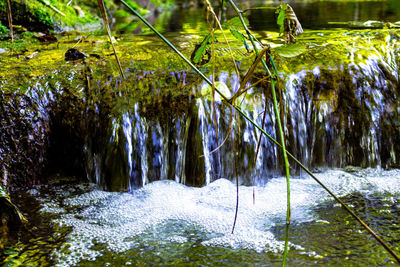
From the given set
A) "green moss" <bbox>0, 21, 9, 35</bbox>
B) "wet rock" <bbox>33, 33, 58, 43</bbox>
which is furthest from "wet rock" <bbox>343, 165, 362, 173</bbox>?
"green moss" <bbox>0, 21, 9, 35</bbox>

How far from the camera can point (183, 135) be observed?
3246mm

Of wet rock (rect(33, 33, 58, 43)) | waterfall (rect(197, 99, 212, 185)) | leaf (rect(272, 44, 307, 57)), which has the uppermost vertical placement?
wet rock (rect(33, 33, 58, 43))

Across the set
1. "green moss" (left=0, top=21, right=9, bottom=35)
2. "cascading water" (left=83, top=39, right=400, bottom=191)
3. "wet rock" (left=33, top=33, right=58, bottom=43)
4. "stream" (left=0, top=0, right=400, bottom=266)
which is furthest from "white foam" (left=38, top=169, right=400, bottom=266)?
"green moss" (left=0, top=21, right=9, bottom=35)

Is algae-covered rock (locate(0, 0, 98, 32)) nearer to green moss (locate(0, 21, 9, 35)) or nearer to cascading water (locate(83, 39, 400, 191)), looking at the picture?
green moss (locate(0, 21, 9, 35))

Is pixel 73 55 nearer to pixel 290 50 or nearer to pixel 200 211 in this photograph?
pixel 200 211

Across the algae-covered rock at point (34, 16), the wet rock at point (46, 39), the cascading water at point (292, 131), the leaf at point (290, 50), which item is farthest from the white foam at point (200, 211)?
the algae-covered rock at point (34, 16)

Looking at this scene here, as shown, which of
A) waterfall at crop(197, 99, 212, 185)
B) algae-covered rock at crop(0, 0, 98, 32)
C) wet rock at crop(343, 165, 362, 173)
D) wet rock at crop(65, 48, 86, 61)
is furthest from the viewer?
algae-covered rock at crop(0, 0, 98, 32)

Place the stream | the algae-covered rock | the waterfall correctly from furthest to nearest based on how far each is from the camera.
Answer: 1. the algae-covered rock
2. the waterfall
3. the stream

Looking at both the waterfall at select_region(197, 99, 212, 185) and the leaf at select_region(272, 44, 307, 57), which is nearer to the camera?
the leaf at select_region(272, 44, 307, 57)

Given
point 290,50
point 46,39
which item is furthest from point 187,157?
point 46,39

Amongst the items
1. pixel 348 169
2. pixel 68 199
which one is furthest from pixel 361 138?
pixel 68 199

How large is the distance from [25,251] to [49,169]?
3.74ft

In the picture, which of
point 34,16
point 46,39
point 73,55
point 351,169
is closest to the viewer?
point 351,169

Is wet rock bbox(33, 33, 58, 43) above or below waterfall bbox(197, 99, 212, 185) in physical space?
above
